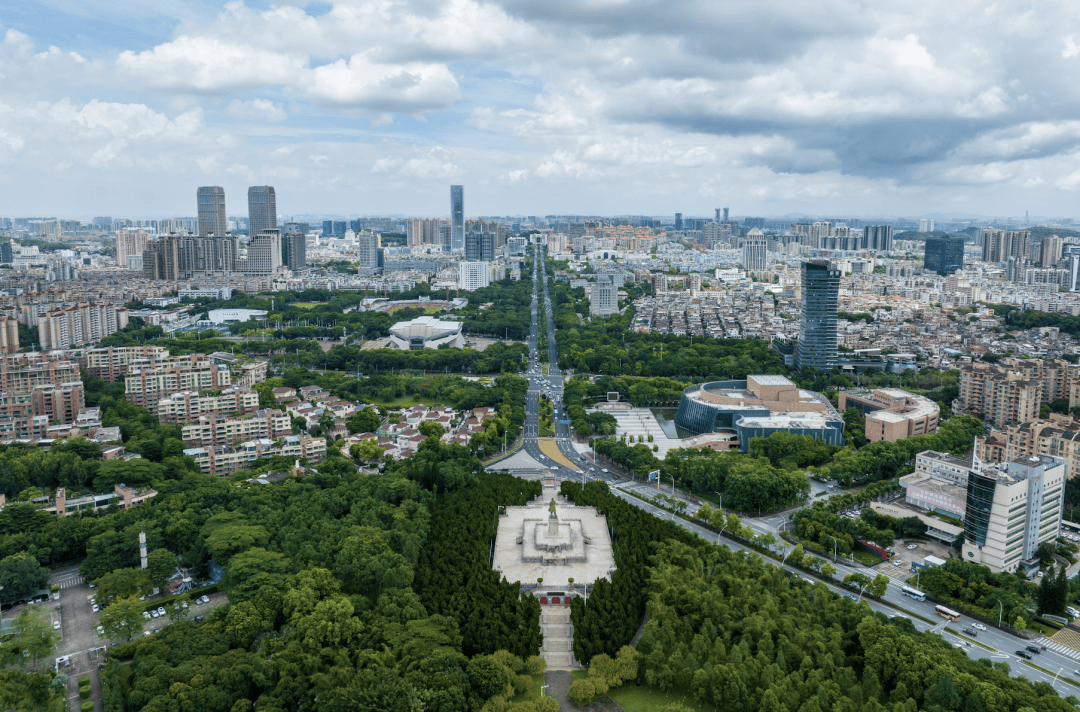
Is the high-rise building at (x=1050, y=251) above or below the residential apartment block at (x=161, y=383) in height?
above

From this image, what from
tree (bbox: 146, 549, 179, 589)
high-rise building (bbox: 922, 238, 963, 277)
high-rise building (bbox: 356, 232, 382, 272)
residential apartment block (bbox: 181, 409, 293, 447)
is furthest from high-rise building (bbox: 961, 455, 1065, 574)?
high-rise building (bbox: 922, 238, 963, 277)

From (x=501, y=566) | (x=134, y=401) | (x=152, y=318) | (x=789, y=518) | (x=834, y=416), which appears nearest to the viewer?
(x=501, y=566)

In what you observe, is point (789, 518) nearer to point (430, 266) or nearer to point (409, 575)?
point (409, 575)

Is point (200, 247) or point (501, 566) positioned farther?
point (200, 247)

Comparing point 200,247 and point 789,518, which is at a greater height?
point 200,247

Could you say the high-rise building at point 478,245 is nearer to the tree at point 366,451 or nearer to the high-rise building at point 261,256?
the high-rise building at point 261,256

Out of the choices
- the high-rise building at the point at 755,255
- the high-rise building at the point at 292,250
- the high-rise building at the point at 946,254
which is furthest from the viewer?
the high-rise building at the point at 755,255

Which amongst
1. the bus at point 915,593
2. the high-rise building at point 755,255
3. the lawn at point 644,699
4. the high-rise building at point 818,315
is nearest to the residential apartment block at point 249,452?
the lawn at point 644,699

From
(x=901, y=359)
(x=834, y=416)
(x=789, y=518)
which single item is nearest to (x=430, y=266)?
(x=901, y=359)
